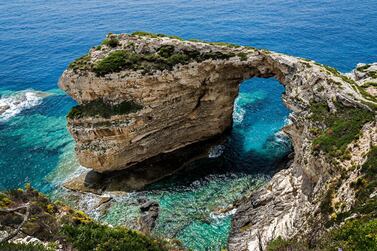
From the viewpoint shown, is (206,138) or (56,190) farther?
(206,138)

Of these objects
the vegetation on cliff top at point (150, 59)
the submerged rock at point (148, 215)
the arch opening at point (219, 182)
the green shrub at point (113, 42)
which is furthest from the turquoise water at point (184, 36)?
the green shrub at point (113, 42)

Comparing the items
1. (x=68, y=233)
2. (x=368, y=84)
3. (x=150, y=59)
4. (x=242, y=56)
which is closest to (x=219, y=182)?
(x=242, y=56)

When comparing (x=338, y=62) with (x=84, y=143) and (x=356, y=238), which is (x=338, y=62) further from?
(x=356, y=238)

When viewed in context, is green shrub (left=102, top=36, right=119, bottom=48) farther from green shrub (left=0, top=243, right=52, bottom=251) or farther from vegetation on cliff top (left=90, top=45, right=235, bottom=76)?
green shrub (left=0, top=243, right=52, bottom=251)

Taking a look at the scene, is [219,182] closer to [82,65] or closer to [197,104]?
[197,104]

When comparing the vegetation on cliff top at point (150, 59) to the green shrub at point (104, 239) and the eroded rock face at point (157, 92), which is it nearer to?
the eroded rock face at point (157, 92)

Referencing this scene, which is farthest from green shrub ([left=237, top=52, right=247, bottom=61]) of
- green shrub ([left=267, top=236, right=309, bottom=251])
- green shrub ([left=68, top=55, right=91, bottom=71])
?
green shrub ([left=267, top=236, right=309, bottom=251])

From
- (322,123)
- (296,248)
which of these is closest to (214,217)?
(322,123)
